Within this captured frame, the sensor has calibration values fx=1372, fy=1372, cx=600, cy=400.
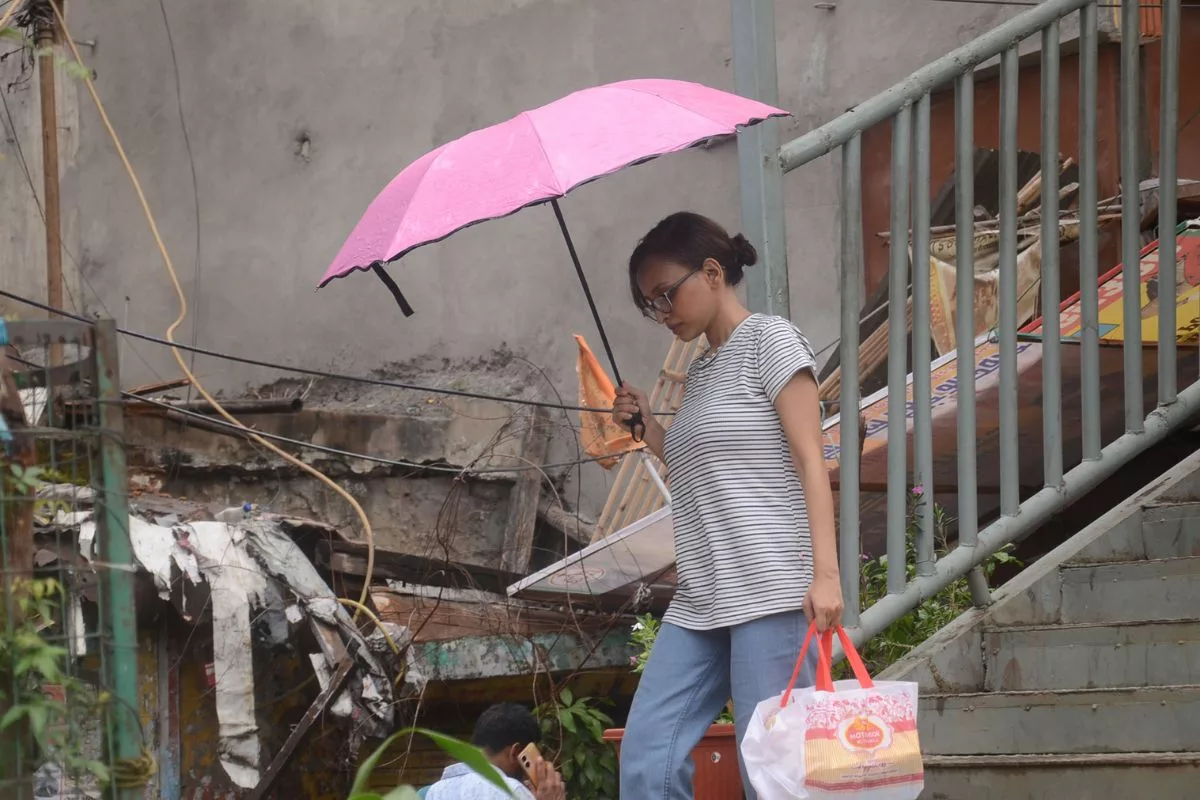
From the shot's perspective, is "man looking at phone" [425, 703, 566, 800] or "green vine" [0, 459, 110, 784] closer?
"green vine" [0, 459, 110, 784]

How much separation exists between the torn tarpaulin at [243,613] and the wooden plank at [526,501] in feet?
5.51

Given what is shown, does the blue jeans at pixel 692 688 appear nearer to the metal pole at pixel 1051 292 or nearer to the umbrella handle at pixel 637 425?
the umbrella handle at pixel 637 425

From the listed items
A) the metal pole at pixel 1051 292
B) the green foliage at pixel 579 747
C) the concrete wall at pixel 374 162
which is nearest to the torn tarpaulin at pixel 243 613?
the green foliage at pixel 579 747

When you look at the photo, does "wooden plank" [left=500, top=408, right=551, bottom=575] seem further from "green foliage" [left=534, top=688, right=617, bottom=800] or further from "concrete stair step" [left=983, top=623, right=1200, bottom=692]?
"concrete stair step" [left=983, top=623, right=1200, bottom=692]

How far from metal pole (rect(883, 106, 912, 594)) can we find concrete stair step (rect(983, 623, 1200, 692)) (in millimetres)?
382

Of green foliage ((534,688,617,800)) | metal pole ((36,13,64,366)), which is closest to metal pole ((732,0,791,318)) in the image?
green foliage ((534,688,617,800))

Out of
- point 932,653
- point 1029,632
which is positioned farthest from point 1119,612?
point 932,653

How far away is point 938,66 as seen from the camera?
386 centimetres

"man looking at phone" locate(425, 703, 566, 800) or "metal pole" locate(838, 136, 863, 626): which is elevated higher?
"metal pole" locate(838, 136, 863, 626)

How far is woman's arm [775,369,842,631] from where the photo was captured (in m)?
2.88

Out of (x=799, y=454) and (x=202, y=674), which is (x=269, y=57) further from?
(x=799, y=454)

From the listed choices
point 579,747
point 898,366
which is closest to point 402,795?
point 898,366

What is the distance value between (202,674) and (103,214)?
6.09m

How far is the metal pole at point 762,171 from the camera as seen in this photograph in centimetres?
374
